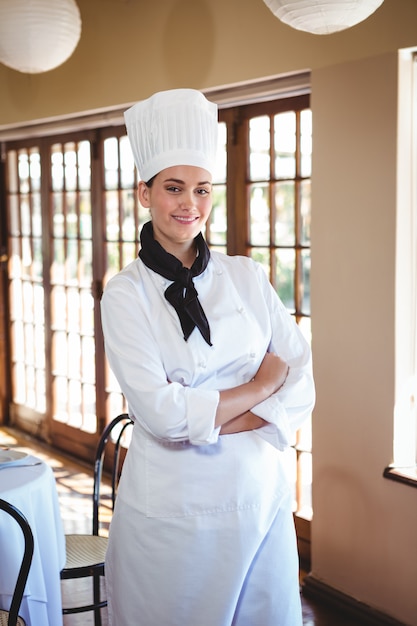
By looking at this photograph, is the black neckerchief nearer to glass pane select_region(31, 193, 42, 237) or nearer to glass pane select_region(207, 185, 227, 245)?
glass pane select_region(207, 185, 227, 245)

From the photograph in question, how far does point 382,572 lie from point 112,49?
294cm

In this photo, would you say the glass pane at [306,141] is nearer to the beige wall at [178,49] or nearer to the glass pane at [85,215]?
the beige wall at [178,49]

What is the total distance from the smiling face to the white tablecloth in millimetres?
1136

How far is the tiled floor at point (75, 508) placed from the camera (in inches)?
116

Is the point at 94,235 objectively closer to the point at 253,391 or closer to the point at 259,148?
the point at 259,148

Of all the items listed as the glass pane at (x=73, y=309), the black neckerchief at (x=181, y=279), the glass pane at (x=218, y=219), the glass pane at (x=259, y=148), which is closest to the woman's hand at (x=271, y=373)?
the black neckerchief at (x=181, y=279)

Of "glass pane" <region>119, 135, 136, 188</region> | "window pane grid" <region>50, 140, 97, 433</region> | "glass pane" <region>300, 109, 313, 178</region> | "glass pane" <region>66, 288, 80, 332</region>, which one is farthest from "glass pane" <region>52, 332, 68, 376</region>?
"glass pane" <region>300, 109, 313, 178</region>

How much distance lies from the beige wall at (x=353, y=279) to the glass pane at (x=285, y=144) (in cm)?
25

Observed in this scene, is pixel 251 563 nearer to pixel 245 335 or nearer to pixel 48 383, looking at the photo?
pixel 245 335

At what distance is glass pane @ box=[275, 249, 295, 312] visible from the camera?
3428 millimetres

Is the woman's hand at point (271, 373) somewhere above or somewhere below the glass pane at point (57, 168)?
below

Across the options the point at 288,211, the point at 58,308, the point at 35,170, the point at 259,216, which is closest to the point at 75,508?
the point at 58,308

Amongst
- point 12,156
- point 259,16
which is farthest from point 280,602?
point 12,156

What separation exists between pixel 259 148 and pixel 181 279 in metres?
2.02
